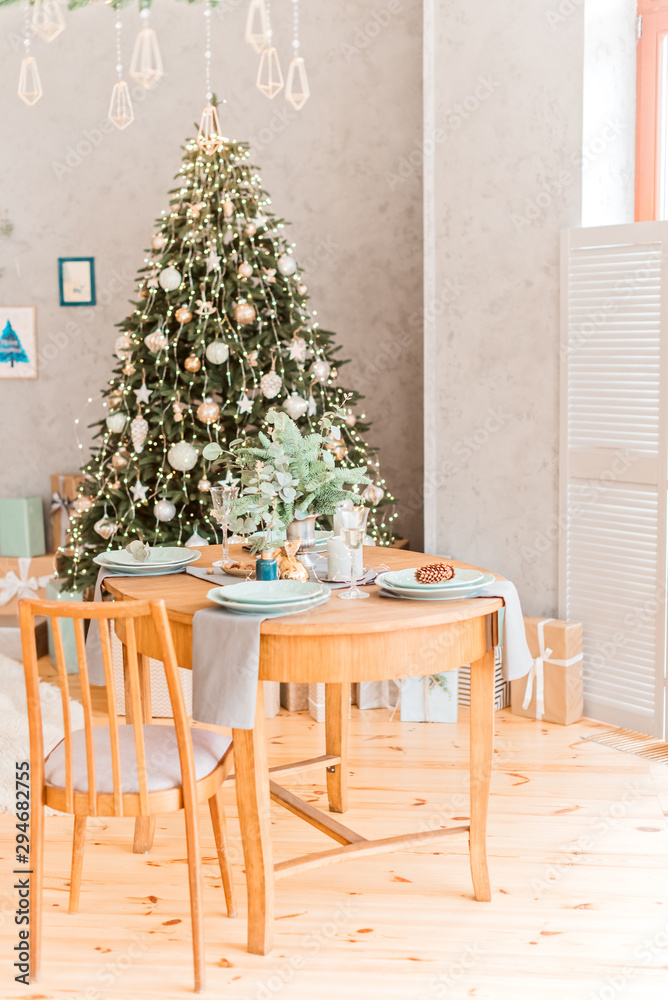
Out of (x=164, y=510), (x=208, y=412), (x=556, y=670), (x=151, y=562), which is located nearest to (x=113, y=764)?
(x=151, y=562)

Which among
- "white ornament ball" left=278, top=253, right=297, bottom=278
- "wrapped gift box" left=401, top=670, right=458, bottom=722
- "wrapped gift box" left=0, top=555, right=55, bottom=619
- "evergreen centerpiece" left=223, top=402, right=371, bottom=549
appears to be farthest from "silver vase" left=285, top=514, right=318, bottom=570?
"wrapped gift box" left=0, top=555, right=55, bottom=619

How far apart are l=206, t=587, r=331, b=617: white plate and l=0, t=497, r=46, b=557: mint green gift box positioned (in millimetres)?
3161

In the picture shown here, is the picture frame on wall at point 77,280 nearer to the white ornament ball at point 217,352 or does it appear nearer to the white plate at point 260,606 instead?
the white ornament ball at point 217,352

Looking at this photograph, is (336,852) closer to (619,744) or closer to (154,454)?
(619,744)

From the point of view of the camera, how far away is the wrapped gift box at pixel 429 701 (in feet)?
12.6

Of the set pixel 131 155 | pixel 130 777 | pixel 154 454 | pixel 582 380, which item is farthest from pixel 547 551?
pixel 131 155

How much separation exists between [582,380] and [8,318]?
10.6ft

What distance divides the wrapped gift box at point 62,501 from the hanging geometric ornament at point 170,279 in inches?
58.5

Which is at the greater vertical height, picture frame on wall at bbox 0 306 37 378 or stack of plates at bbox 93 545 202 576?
picture frame on wall at bbox 0 306 37 378

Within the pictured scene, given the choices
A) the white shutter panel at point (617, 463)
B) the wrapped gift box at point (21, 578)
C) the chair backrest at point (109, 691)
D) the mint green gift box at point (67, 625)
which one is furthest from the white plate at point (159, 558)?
the wrapped gift box at point (21, 578)

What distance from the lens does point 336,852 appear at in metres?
2.38

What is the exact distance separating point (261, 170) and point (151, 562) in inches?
118

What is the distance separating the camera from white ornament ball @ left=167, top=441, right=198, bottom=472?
3.78 metres

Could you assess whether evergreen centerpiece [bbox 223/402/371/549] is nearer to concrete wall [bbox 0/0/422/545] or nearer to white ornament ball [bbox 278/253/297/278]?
white ornament ball [bbox 278/253/297/278]
